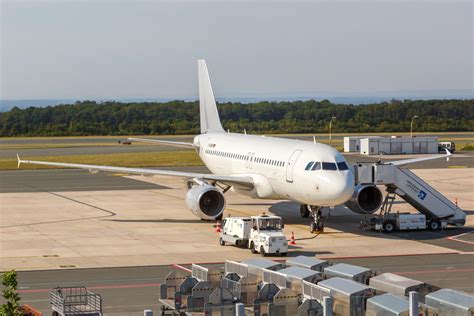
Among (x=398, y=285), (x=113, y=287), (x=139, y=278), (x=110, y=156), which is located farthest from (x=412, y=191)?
(x=110, y=156)

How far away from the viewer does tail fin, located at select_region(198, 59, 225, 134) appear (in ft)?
238

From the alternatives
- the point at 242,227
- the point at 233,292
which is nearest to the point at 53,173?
the point at 242,227

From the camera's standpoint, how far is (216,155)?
65.9 m

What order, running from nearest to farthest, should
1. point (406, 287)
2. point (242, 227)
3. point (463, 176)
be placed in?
point (406, 287)
point (242, 227)
point (463, 176)

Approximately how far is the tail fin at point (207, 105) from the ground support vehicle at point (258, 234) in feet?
80.8

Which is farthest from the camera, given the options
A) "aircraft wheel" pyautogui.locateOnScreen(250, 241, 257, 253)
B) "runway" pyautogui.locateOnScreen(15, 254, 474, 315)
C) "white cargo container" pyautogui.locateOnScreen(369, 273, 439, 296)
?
"aircraft wheel" pyautogui.locateOnScreen(250, 241, 257, 253)

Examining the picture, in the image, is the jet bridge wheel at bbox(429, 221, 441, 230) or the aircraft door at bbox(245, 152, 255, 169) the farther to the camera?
the aircraft door at bbox(245, 152, 255, 169)

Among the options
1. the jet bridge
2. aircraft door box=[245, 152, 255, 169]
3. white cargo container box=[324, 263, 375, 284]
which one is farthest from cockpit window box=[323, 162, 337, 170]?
white cargo container box=[324, 263, 375, 284]

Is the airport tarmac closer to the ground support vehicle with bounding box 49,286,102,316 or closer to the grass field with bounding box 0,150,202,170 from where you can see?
the ground support vehicle with bounding box 49,286,102,316

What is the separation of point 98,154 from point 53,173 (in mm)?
27513

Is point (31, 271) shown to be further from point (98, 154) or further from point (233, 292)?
point (98, 154)

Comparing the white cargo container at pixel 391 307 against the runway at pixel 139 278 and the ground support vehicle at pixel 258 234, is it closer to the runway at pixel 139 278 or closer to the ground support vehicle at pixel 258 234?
the runway at pixel 139 278

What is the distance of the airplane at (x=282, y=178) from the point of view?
160 feet

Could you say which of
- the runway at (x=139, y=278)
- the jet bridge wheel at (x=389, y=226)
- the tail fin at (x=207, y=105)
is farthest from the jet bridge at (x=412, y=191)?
the tail fin at (x=207, y=105)
